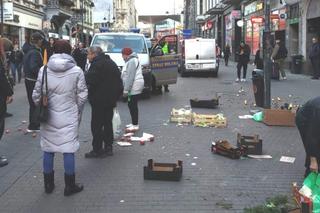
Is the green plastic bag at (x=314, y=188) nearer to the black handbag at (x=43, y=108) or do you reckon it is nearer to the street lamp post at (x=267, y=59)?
the black handbag at (x=43, y=108)

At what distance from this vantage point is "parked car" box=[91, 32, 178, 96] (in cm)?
1662

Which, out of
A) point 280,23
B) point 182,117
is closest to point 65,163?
point 182,117

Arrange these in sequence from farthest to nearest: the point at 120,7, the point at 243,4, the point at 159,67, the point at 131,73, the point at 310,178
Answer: the point at 120,7 < the point at 243,4 < the point at 159,67 < the point at 131,73 < the point at 310,178

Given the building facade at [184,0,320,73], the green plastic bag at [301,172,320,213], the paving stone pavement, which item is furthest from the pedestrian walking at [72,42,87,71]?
the green plastic bag at [301,172,320,213]

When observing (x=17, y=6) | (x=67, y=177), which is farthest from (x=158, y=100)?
(x=17, y=6)

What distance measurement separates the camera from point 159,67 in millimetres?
17453

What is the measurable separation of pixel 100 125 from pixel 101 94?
1.57 ft

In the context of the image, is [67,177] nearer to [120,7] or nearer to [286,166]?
[286,166]

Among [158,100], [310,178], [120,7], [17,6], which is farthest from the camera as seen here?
[120,7]

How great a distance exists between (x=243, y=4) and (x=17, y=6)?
55.3 feet

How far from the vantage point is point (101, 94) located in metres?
8.20

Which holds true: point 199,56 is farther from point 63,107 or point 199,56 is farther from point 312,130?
point 312,130

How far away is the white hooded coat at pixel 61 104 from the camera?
6211 mm

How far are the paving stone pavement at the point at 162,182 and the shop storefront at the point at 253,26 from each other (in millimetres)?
24514
